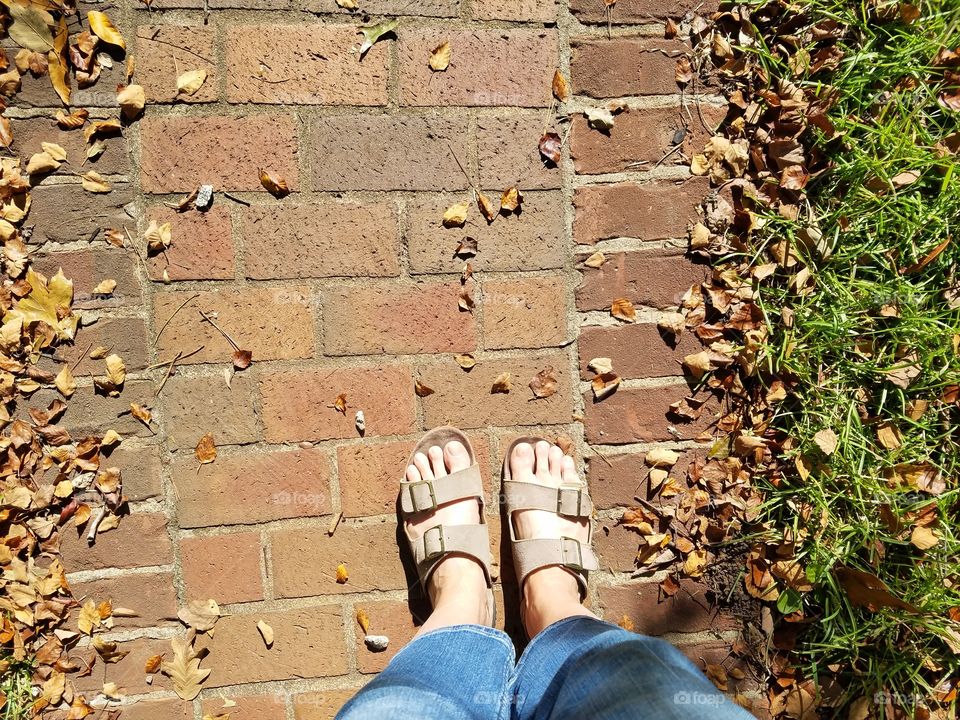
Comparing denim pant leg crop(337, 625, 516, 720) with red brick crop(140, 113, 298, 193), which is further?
red brick crop(140, 113, 298, 193)

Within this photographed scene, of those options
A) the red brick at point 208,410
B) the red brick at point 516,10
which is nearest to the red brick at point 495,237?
the red brick at point 516,10

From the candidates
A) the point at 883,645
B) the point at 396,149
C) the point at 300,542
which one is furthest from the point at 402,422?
the point at 883,645

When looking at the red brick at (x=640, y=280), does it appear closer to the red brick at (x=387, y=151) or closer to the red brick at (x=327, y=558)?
the red brick at (x=387, y=151)

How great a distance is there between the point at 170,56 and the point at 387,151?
20.0 inches

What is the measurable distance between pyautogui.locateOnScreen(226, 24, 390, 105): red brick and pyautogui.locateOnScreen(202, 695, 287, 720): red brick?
4.47 ft

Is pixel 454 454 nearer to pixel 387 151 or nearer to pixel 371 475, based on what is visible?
pixel 371 475

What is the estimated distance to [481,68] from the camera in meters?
1.34

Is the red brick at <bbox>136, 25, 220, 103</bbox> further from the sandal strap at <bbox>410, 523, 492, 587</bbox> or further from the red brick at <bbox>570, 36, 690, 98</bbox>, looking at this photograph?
the sandal strap at <bbox>410, 523, 492, 587</bbox>

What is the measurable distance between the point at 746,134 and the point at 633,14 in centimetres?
38

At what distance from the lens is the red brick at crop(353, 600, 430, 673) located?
1.39 m

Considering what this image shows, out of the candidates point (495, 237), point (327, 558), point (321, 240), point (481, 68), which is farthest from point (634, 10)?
point (327, 558)

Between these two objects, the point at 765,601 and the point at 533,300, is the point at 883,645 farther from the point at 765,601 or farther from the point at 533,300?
the point at 533,300

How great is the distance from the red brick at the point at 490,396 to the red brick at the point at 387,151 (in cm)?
42

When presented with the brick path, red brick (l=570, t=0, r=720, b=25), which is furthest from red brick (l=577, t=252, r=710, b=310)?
red brick (l=570, t=0, r=720, b=25)
